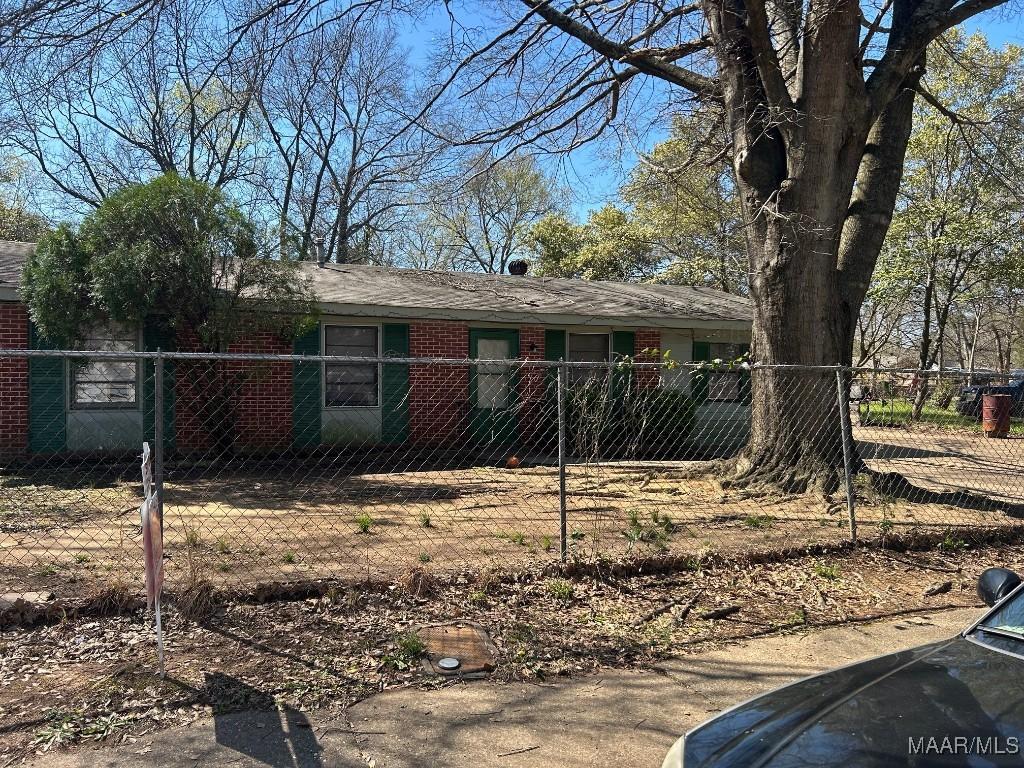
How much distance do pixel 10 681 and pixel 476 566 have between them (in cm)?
289

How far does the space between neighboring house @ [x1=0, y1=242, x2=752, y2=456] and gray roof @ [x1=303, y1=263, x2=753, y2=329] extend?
0.04 meters

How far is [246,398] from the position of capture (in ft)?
37.1

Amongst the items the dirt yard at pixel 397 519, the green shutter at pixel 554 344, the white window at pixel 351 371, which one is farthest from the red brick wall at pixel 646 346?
the white window at pixel 351 371

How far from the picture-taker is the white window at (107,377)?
10.3 meters

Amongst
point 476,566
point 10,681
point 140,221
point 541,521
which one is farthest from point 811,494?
point 140,221

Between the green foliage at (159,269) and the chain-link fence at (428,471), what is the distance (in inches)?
35.8

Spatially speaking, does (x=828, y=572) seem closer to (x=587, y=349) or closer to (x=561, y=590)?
(x=561, y=590)

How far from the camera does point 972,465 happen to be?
11.7 m

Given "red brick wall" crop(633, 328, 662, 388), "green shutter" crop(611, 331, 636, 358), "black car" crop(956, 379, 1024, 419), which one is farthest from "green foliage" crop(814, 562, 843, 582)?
"black car" crop(956, 379, 1024, 419)

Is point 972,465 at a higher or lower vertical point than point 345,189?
lower

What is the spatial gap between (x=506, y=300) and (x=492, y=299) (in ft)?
0.89

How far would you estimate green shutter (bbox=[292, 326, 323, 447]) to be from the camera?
38.3 ft

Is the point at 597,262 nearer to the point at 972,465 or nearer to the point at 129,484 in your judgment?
the point at 972,465

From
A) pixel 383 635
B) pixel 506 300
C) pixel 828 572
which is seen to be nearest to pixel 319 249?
pixel 506 300
